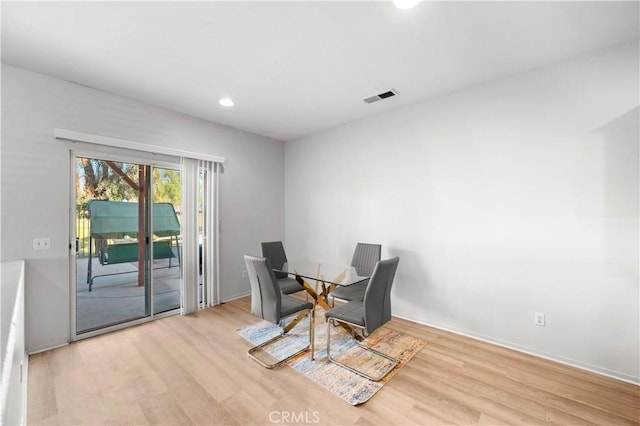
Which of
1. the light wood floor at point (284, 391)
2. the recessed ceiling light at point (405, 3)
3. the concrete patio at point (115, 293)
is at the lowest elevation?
the light wood floor at point (284, 391)

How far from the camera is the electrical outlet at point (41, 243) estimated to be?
274 centimetres

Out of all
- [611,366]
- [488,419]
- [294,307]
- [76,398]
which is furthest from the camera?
[294,307]

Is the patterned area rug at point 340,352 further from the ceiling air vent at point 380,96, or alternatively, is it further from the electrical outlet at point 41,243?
the ceiling air vent at point 380,96

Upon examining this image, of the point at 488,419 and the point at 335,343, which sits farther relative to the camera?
the point at 335,343

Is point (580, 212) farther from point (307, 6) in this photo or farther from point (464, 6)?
point (307, 6)

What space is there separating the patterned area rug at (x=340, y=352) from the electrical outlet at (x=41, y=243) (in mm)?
2179

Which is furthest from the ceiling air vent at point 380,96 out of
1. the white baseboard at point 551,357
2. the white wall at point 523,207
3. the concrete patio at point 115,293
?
the concrete patio at point 115,293

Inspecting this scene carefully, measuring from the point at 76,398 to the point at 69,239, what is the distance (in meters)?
1.68

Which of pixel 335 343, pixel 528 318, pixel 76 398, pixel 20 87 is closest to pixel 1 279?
pixel 76 398

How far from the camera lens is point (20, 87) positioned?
268 centimetres

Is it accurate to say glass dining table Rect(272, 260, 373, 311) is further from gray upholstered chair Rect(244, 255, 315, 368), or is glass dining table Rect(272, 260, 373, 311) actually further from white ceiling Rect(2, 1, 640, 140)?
white ceiling Rect(2, 1, 640, 140)

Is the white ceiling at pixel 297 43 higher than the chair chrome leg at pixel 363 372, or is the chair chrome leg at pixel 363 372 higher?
the white ceiling at pixel 297 43

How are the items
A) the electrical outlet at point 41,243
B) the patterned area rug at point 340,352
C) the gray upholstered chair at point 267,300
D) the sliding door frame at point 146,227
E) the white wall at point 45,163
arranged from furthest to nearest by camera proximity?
the sliding door frame at point 146,227, the electrical outlet at point 41,243, the white wall at point 45,163, the gray upholstered chair at point 267,300, the patterned area rug at point 340,352

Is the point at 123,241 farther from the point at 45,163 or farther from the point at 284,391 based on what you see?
the point at 284,391
